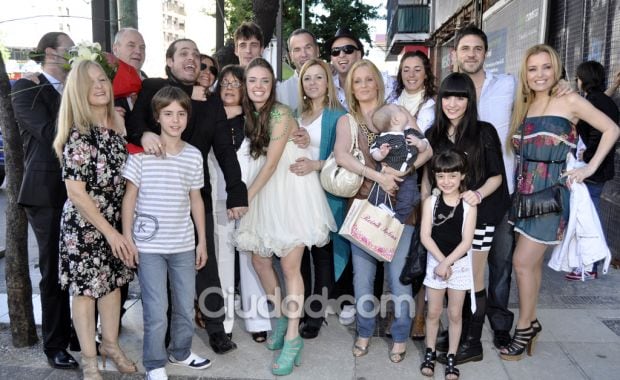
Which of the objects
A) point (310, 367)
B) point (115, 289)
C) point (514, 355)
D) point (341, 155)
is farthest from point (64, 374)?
point (514, 355)

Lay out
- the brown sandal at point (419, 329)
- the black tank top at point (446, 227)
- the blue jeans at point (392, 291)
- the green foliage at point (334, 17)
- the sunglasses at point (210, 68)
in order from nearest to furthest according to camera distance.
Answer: the black tank top at point (446, 227) → the blue jeans at point (392, 291) → the brown sandal at point (419, 329) → the sunglasses at point (210, 68) → the green foliage at point (334, 17)

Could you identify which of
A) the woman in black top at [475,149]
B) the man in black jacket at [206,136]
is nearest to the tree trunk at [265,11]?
the man in black jacket at [206,136]

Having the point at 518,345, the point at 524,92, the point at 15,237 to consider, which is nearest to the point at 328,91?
the point at 524,92

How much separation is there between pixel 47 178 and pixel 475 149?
2589mm

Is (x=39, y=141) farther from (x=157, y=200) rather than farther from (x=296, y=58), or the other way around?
(x=296, y=58)

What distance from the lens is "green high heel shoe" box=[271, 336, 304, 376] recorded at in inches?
134

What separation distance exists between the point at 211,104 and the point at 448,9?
15961 mm

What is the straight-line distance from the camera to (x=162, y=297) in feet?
10.6

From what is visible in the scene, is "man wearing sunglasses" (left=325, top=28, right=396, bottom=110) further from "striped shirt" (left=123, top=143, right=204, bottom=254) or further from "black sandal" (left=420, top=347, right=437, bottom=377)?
"black sandal" (left=420, top=347, right=437, bottom=377)

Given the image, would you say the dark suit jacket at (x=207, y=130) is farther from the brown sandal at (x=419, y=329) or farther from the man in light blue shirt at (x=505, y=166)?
the man in light blue shirt at (x=505, y=166)

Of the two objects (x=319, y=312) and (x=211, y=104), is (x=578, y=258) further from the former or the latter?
(x=211, y=104)

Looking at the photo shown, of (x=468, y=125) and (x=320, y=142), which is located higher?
(x=468, y=125)

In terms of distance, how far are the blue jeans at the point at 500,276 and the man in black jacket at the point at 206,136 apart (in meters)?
1.68

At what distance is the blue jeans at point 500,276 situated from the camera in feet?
11.9
